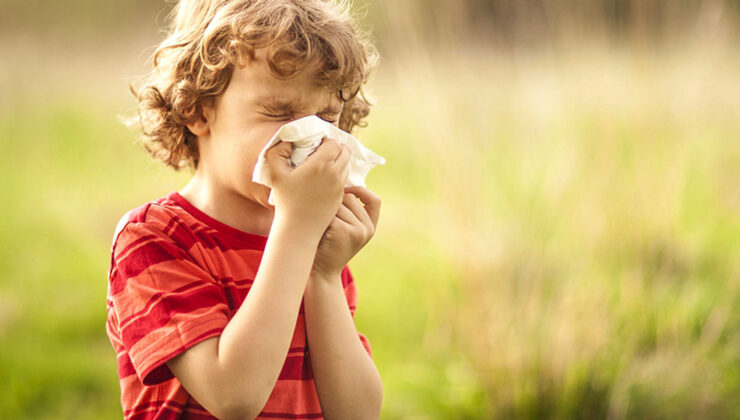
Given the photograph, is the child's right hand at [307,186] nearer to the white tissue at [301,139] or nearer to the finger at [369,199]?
the white tissue at [301,139]

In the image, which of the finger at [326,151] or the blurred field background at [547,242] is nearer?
the finger at [326,151]

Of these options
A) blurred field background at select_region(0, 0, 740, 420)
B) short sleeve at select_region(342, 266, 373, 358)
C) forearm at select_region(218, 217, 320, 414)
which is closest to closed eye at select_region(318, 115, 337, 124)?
forearm at select_region(218, 217, 320, 414)

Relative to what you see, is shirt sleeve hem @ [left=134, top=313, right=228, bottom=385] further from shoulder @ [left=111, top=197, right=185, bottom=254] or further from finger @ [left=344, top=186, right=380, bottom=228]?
finger @ [left=344, top=186, right=380, bottom=228]

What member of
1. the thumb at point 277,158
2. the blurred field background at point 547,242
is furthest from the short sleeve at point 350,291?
the blurred field background at point 547,242

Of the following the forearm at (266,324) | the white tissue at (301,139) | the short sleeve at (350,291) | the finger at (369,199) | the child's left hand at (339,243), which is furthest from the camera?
the short sleeve at (350,291)

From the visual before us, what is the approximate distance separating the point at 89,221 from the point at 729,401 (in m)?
3.99

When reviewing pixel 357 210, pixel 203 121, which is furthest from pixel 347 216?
pixel 203 121

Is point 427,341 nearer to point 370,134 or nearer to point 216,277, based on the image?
point 216,277

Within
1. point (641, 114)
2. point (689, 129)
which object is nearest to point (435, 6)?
point (641, 114)

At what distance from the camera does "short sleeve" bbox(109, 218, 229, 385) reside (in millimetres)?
1547

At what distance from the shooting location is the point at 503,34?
4.10 meters

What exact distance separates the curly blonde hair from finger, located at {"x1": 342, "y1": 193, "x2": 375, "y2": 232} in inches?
9.8

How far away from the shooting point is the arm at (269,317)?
1514 millimetres

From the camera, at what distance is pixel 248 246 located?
5.84 ft
